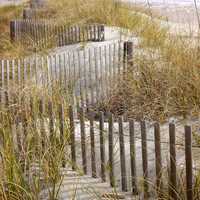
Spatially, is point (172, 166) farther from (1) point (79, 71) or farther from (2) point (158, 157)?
(1) point (79, 71)

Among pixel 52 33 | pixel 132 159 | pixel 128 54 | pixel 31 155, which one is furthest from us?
pixel 52 33

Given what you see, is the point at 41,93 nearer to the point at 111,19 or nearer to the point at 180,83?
the point at 180,83

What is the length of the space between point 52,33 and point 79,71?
3633 millimetres

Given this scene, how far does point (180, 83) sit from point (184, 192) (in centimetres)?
233

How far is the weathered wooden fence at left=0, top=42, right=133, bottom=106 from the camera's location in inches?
282

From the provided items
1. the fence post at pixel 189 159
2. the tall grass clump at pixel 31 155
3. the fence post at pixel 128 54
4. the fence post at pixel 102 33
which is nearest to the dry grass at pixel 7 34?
the fence post at pixel 102 33

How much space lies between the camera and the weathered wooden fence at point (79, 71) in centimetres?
716

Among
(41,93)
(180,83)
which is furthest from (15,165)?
(180,83)

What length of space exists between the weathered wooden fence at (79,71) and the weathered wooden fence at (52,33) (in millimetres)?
2189

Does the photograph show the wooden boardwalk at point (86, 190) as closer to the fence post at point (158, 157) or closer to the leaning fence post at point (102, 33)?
the fence post at point (158, 157)

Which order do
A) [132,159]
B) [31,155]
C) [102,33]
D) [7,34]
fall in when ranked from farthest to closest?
[7,34]
[102,33]
[31,155]
[132,159]

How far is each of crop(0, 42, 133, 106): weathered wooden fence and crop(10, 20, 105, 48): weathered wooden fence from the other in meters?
2.19

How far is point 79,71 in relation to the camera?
7.53 m

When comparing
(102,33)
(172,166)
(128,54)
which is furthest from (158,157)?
(102,33)
